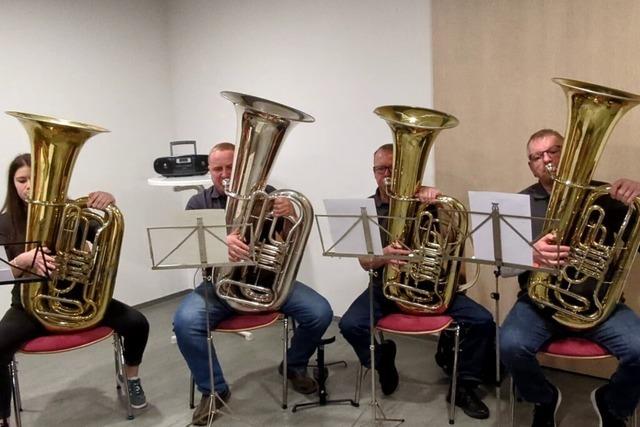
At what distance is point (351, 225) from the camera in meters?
2.19

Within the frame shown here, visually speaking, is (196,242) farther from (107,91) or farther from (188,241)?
(107,91)

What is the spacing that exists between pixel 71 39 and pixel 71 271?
2.10 metres

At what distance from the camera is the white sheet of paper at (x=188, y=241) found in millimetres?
2166

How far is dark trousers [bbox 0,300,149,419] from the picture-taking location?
8.06 ft

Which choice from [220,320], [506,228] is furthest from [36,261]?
[506,228]

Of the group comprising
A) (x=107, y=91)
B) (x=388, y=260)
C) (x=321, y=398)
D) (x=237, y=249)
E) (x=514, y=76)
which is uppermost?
(x=107, y=91)

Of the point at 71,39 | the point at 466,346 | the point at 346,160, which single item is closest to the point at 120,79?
the point at 71,39

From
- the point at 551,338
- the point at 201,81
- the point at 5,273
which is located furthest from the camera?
the point at 201,81

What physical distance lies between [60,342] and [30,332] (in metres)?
0.15

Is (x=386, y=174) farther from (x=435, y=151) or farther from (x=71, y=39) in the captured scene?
(x=71, y=39)

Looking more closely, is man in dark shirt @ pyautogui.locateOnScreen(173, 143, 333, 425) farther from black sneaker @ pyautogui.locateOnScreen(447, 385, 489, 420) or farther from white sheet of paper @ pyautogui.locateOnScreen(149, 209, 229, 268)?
black sneaker @ pyautogui.locateOnScreen(447, 385, 489, 420)

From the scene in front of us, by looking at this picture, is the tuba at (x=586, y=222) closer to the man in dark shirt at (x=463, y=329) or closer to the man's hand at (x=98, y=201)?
the man in dark shirt at (x=463, y=329)

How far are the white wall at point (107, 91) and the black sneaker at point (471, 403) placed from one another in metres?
2.65

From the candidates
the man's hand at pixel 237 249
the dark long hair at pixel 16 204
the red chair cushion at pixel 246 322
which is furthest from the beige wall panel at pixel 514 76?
the dark long hair at pixel 16 204
